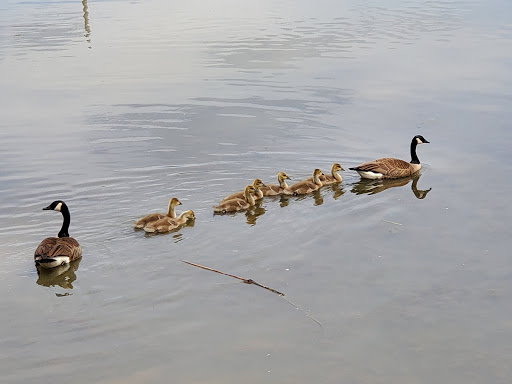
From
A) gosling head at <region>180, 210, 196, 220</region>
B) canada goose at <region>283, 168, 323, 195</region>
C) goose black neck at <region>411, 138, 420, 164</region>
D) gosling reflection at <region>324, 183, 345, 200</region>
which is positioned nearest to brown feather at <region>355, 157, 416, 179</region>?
goose black neck at <region>411, 138, 420, 164</region>

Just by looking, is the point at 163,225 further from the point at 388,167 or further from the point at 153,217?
the point at 388,167

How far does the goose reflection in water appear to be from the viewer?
11.6 meters

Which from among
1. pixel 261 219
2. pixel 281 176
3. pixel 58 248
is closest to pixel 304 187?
pixel 281 176

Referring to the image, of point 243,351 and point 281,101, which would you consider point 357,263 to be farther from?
point 281,101

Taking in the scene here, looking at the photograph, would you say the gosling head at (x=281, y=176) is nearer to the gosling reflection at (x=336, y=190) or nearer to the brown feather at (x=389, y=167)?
the gosling reflection at (x=336, y=190)

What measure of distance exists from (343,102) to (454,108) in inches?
97.9

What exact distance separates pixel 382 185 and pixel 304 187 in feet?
4.90

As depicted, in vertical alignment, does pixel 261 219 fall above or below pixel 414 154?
below

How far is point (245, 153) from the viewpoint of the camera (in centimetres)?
1326

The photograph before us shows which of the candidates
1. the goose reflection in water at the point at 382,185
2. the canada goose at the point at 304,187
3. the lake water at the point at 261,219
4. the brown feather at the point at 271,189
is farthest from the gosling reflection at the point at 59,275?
the goose reflection in water at the point at 382,185

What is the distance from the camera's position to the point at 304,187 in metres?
11.4

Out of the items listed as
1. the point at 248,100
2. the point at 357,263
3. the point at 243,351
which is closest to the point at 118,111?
the point at 248,100

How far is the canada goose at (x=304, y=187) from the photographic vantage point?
37.2 feet

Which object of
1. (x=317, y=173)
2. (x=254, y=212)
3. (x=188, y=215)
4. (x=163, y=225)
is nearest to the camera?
(x=163, y=225)
